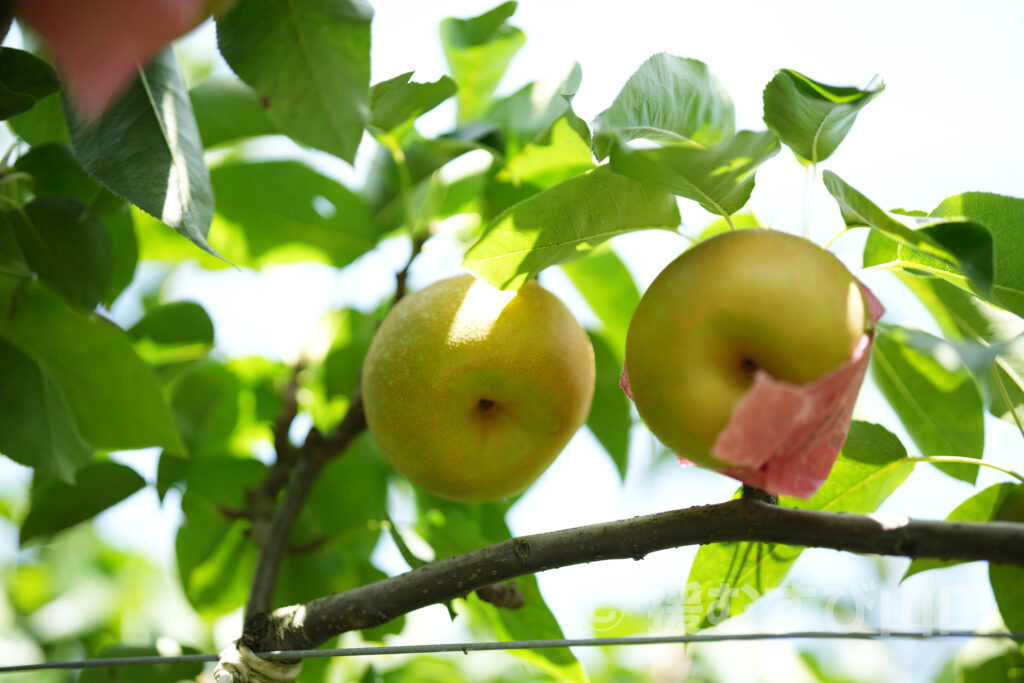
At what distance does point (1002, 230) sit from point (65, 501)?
1.05m

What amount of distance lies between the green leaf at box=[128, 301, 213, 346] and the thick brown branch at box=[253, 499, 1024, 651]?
0.56 m

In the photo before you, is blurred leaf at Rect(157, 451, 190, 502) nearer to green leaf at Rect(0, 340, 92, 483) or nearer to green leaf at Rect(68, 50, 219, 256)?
green leaf at Rect(0, 340, 92, 483)

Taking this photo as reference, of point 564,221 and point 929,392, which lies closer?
point 564,221

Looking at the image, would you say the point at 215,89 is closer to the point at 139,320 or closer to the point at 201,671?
the point at 139,320

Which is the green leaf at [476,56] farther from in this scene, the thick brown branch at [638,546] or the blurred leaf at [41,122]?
the thick brown branch at [638,546]

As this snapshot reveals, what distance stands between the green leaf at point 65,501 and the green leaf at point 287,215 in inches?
16.1

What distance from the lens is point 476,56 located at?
1.19 meters

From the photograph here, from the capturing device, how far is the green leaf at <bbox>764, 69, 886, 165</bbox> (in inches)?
20.8

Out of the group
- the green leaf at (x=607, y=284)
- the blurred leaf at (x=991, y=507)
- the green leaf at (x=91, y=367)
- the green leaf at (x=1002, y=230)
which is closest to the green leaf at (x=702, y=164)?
the green leaf at (x=1002, y=230)

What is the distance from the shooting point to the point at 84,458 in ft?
2.80

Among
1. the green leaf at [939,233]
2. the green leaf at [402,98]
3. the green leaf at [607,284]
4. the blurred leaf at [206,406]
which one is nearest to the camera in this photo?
the green leaf at [939,233]

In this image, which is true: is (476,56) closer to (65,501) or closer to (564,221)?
(564,221)

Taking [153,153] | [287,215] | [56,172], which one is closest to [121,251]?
[56,172]

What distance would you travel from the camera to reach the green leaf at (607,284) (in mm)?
1062
